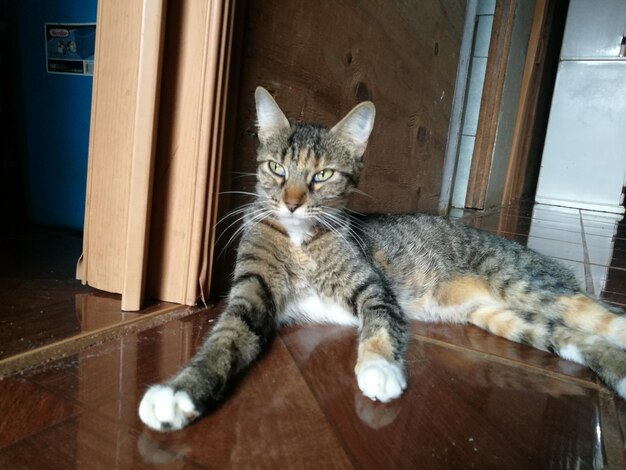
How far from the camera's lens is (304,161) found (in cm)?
130

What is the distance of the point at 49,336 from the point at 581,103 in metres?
6.52

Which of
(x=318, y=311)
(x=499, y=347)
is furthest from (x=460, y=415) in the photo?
(x=318, y=311)

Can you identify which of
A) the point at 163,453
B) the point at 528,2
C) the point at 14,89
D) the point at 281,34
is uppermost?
the point at 528,2

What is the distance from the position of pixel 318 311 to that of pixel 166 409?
63 cm

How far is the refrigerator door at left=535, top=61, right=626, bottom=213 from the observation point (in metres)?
5.46

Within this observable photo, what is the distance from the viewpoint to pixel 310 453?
2.21 feet

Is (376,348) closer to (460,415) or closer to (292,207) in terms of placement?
(460,415)

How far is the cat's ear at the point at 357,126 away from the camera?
4.39 feet

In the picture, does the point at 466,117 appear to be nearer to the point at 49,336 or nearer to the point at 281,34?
the point at 281,34

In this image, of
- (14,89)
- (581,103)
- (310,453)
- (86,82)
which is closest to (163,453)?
(310,453)

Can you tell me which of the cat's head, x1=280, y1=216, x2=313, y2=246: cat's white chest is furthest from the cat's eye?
x1=280, y1=216, x2=313, y2=246: cat's white chest

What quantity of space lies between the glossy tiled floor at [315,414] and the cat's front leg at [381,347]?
3cm

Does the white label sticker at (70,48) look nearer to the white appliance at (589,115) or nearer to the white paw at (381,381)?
the white paw at (381,381)

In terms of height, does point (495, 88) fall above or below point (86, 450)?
above
